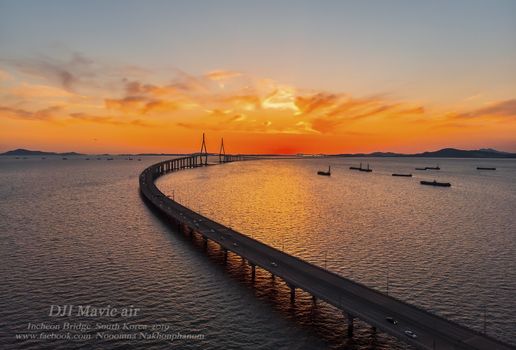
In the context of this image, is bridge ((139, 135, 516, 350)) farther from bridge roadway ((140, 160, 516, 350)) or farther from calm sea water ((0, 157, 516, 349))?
calm sea water ((0, 157, 516, 349))

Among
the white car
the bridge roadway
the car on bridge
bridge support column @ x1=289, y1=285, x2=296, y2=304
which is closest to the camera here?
the bridge roadway

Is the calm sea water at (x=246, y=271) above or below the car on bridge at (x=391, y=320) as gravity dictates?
below

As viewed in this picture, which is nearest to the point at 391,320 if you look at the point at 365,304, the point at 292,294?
the point at 365,304

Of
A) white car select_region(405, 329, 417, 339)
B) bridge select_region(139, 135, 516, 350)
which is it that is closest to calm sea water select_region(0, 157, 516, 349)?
bridge select_region(139, 135, 516, 350)

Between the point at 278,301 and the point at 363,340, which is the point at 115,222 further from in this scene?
the point at 363,340

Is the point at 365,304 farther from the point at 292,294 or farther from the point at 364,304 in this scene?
the point at 292,294

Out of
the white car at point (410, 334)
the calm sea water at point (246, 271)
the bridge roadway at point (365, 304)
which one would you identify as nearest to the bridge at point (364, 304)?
the bridge roadway at point (365, 304)

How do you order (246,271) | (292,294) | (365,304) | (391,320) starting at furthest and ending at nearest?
(246,271)
(292,294)
(365,304)
(391,320)

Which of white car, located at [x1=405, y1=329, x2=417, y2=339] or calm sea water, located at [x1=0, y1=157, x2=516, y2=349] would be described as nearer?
white car, located at [x1=405, y1=329, x2=417, y2=339]

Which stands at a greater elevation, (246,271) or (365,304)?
(365,304)

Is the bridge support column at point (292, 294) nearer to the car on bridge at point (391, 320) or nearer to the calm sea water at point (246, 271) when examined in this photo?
the calm sea water at point (246, 271)

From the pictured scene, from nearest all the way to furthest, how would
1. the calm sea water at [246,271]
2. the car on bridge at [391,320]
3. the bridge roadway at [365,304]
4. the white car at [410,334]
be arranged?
the bridge roadway at [365,304]
the white car at [410,334]
the car on bridge at [391,320]
the calm sea water at [246,271]
